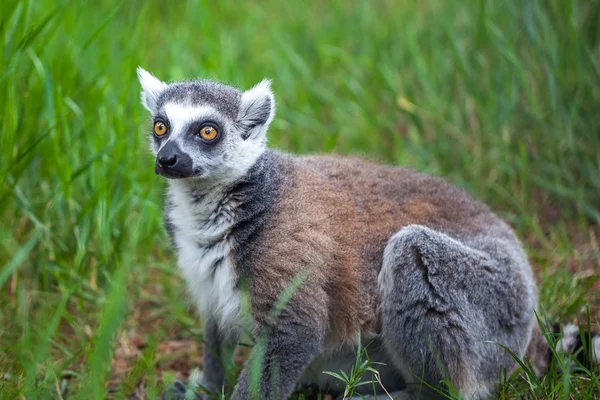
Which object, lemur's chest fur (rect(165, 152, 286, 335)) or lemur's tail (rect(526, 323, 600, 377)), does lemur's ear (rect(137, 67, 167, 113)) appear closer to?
lemur's chest fur (rect(165, 152, 286, 335))

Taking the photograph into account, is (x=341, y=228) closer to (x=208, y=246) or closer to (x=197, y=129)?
(x=208, y=246)

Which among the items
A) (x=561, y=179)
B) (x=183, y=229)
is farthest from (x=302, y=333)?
(x=561, y=179)

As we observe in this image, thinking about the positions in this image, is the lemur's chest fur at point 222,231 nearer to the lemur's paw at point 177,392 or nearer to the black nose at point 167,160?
the black nose at point 167,160

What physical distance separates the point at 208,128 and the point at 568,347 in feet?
7.74

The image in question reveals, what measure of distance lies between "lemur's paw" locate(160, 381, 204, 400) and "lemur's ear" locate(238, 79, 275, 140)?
1486mm

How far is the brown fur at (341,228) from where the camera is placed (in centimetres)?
351

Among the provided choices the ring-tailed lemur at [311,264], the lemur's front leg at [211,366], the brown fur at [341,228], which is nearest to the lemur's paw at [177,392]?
the lemur's front leg at [211,366]

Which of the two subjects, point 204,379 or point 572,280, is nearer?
point 204,379

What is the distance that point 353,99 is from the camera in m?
7.17

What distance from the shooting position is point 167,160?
11.2ft

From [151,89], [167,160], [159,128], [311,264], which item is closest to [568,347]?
[311,264]

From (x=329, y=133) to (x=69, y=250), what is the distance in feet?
9.67

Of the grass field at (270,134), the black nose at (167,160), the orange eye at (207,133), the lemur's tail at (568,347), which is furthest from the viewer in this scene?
the grass field at (270,134)

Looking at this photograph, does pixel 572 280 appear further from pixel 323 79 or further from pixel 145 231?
pixel 323 79
